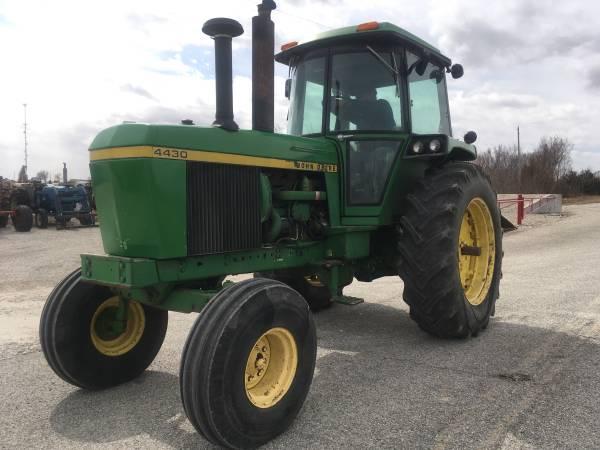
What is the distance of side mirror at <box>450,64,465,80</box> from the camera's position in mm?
5700

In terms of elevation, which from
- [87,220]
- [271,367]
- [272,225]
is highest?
[272,225]

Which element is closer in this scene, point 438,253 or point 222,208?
point 222,208

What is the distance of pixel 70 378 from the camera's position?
3670 millimetres

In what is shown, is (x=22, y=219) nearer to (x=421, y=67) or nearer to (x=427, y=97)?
(x=427, y=97)

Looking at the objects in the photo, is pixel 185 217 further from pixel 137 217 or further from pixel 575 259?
pixel 575 259

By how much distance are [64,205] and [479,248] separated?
51.9 ft

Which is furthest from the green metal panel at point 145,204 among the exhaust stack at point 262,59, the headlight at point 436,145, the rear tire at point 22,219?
the rear tire at point 22,219

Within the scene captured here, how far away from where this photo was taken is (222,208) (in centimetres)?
369

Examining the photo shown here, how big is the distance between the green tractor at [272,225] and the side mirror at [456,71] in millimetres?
22

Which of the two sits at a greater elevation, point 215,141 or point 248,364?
point 215,141

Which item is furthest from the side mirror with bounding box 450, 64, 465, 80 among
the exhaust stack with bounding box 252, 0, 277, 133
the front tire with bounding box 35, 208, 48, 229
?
the front tire with bounding box 35, 208, 48, 229

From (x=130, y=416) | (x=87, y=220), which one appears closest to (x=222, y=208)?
(x=130, y=416)

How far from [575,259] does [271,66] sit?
25.9ft

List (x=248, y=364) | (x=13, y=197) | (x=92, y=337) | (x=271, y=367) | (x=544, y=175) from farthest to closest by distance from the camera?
(x=544, y=175) < (x=13, y=197) < (x=92, y=337) < (x=271, y=367) < (x=248, y=364)
